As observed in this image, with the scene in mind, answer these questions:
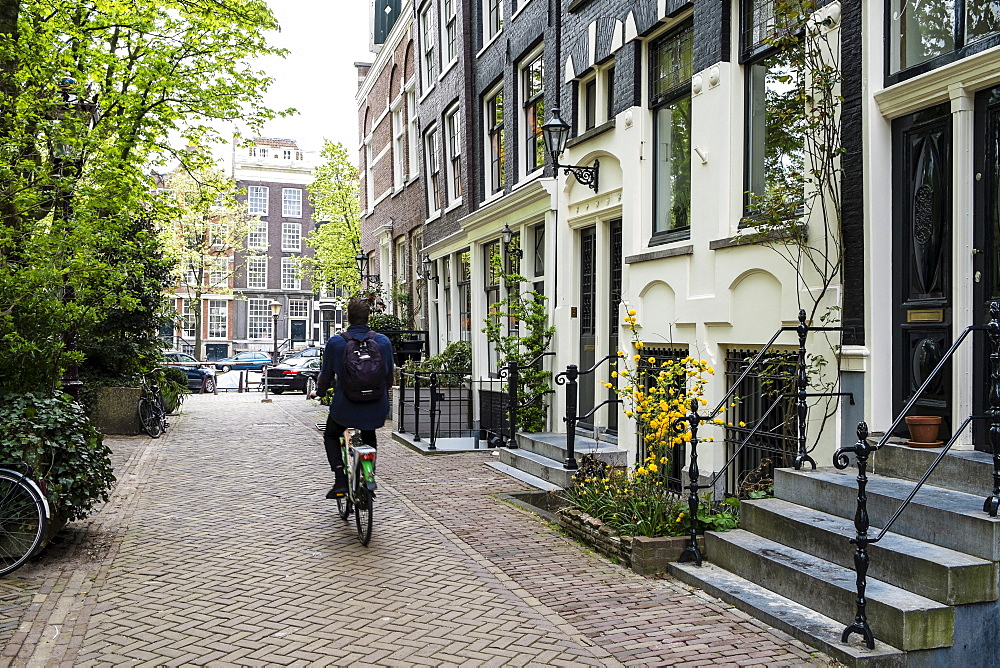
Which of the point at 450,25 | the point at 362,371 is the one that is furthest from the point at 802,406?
the point at 450,25

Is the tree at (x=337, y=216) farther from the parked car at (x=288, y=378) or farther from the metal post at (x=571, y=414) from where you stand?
the metal post at (x=571, y=414)

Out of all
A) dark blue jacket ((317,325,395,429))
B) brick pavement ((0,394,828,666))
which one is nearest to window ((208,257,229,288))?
brick pavement ((0,394,828,666))

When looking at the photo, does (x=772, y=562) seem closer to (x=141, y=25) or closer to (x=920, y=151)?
(x=920, y=151)

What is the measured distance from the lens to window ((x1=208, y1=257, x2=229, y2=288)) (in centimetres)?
5519

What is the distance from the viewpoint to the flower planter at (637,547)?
6.57m

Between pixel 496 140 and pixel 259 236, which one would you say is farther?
pixel 259 236

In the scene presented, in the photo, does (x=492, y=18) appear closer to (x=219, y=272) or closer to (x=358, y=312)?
(x=358, y=312)

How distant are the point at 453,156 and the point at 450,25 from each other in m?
3.06

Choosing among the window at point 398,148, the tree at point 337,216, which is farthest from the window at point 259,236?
the window at point 398,148

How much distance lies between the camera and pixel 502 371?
13766 mm

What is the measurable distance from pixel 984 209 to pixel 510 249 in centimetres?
991

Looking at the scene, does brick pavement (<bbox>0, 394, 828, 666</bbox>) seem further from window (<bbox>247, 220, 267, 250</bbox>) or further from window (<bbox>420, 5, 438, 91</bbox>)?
window (<bbox>247, 220, 267, 250</bbox>)

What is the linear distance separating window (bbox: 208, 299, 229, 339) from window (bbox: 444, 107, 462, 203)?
46588mm

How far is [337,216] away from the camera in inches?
1656
